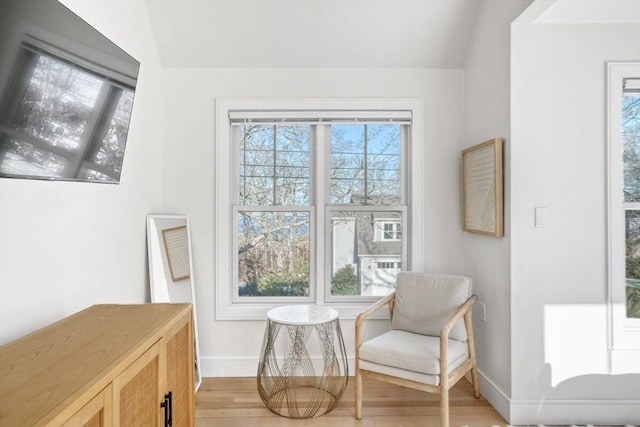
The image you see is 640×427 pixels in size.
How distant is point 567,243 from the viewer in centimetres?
232

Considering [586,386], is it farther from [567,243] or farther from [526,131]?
[526,131]

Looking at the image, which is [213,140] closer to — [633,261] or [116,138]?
[116,138]

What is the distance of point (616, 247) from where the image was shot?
230cm

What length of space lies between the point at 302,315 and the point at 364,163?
1.32 m

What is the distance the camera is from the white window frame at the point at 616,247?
90.4 inches

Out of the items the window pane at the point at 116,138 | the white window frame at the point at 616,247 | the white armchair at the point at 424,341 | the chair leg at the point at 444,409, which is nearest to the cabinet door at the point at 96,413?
the window pane at the point at 116,138

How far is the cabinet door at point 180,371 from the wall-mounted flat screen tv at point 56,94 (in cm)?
82

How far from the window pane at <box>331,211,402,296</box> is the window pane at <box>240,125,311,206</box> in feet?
1.37

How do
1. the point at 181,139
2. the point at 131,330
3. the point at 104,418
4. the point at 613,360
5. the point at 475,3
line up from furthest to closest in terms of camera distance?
1. the point at 181,139
2. the point at 475,3
3. the point at 613,360
4. the point at 131,330
5. the point at 104,418

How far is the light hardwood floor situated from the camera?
2318 millimetres

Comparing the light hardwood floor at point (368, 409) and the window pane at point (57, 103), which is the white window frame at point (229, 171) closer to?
the light hardwood floor at point (368, 409)

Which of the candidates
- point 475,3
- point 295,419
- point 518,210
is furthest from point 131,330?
point 475,3

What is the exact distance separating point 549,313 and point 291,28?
2.54m

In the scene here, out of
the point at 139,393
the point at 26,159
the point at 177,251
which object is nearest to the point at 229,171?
the point at 177,251
